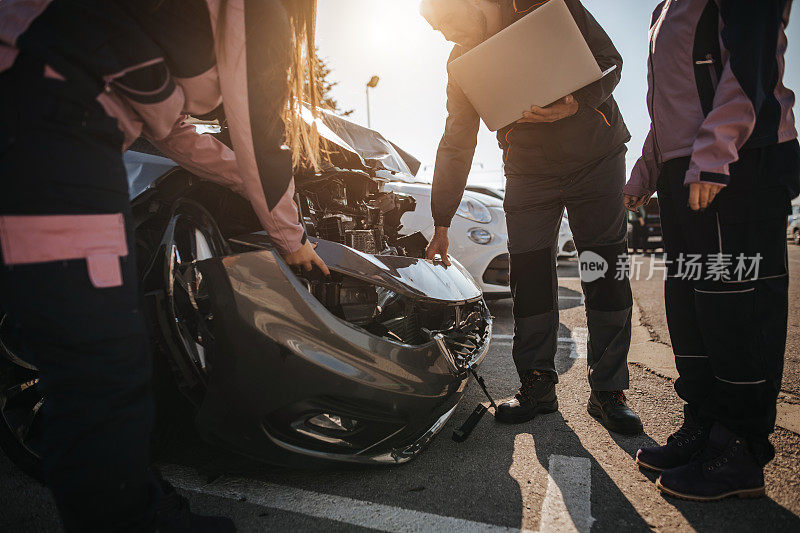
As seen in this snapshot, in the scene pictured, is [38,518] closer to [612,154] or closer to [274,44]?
[274,44]

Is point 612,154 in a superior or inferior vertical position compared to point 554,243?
superior

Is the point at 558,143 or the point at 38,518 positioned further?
the point at 558,143

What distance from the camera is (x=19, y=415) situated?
162 centimetres

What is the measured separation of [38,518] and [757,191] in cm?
246

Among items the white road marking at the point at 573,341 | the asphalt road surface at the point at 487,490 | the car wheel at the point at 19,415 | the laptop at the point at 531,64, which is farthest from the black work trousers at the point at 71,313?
the white road marking at the point at 573,341

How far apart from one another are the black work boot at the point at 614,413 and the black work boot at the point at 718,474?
1.21ft

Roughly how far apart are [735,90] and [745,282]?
0.58m

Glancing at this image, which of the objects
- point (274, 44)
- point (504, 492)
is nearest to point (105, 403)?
point (274, 44)

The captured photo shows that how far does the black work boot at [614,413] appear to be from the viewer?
1.90m

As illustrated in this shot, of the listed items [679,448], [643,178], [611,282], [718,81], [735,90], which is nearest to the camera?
[735,90]

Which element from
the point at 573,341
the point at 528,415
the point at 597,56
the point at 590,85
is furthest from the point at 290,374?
the point at 573,341

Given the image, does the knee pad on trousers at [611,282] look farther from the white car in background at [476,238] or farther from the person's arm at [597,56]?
the white car in background at [476,238]

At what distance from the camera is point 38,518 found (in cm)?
144

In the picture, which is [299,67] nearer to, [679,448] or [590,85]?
[590,85]
